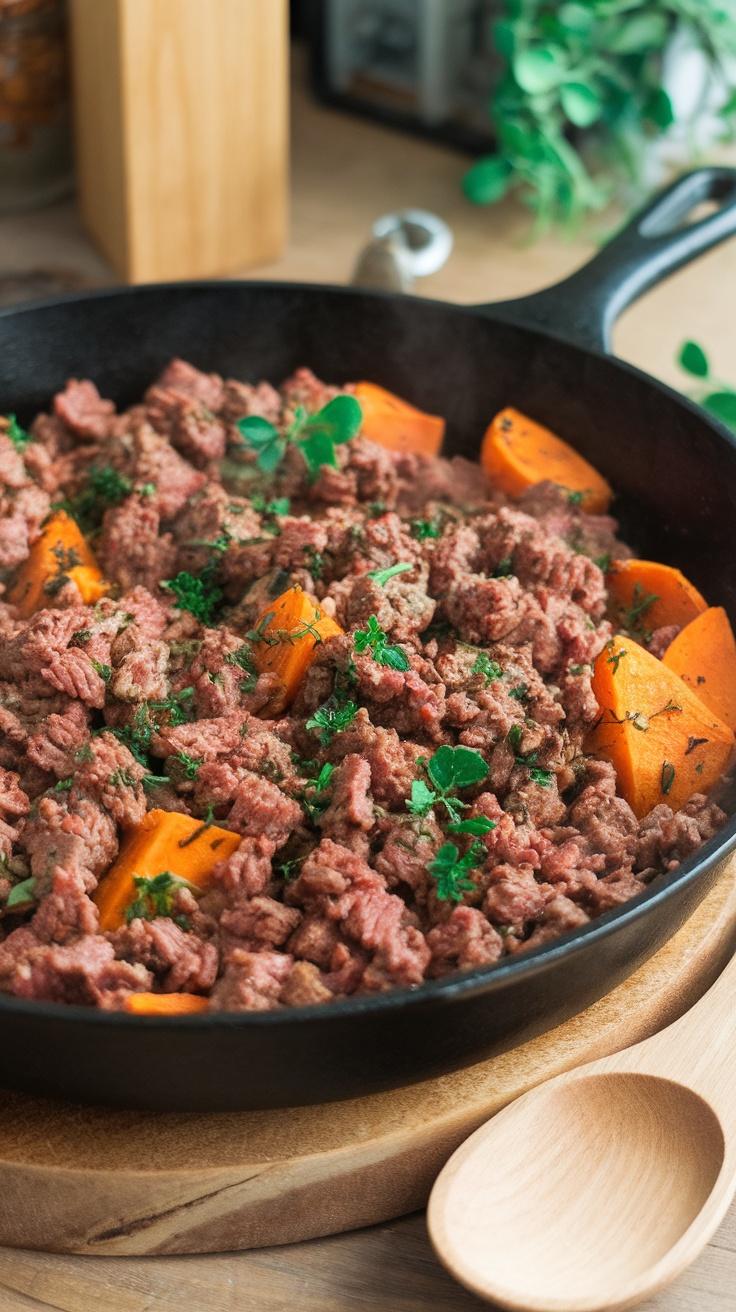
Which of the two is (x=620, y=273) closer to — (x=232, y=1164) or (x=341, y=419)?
(x=341, y=419)

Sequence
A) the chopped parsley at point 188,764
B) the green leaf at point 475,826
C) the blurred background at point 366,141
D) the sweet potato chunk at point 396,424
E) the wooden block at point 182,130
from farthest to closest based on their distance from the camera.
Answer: the blurred background at point 366,141 < the wooden block at point 182,130 < the sweet potato chunk at point 396,424 < the chopped parsley at point 188,764 < the green leaf at point 475,826

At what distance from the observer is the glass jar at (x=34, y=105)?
4.06 m

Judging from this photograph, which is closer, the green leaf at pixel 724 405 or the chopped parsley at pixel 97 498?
the chopped parsley at pixel 97 498

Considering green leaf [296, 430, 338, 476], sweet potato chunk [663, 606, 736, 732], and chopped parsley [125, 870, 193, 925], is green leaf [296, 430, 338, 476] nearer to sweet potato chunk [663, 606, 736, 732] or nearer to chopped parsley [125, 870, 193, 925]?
sweet potato chunk [663, 606, 736, 732]

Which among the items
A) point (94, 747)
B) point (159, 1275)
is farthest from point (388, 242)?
point (159, 1275)

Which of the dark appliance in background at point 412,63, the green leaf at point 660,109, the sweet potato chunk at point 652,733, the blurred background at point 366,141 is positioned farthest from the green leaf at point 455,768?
the dark appliance in background at point 412,63

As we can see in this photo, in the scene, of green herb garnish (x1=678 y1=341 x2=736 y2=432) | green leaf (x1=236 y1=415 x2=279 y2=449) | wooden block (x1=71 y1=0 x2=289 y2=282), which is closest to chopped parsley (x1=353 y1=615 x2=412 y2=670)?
green leaf (x1=236 y1=415 x2=279 y2=449)

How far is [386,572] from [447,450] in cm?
90

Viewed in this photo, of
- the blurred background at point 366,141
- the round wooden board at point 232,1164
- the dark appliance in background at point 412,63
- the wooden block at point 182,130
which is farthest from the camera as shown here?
the dark appliance in background at point 412,63

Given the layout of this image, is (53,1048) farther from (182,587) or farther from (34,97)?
(34,97)

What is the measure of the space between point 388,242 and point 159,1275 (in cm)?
289

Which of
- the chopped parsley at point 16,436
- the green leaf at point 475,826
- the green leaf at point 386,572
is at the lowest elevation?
the green leaf at point 475,826

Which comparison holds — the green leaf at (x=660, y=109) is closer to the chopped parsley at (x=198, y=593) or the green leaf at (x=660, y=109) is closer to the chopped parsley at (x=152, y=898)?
the chopped parsley at (x=198, y=593)

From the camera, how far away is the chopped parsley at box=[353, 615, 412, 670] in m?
2.32
